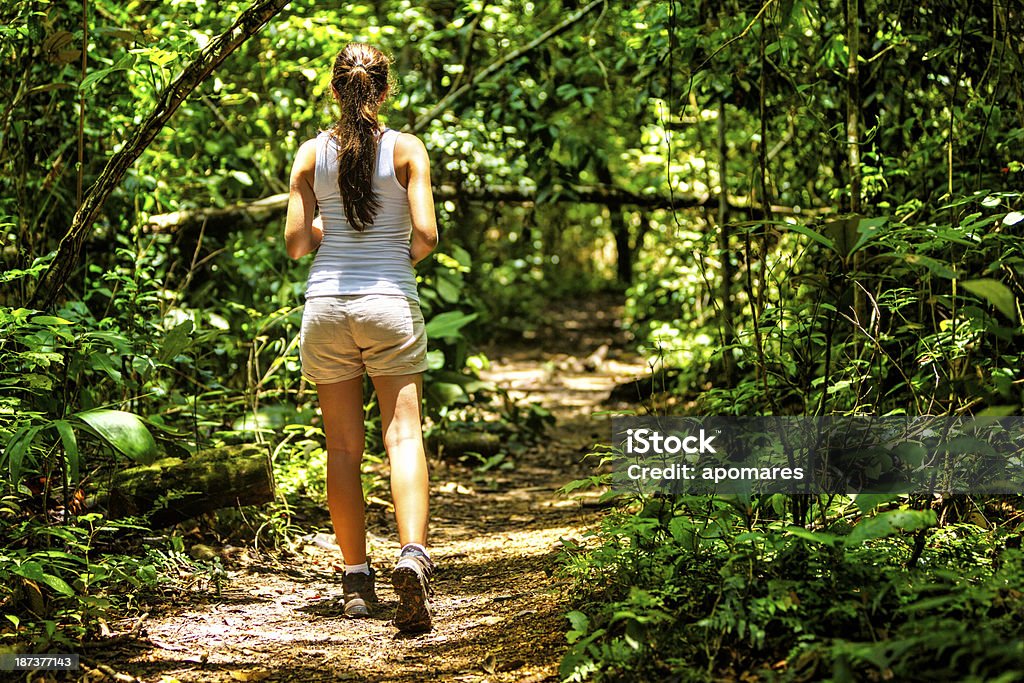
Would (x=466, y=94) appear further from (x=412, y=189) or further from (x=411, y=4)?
(x=412, y=189)

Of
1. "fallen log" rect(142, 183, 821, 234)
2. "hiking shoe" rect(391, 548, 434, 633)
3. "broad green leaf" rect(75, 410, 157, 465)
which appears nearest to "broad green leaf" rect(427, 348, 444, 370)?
"fallen log" rect(142, 183, 821, 234)

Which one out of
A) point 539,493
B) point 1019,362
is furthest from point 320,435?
point 1019,362

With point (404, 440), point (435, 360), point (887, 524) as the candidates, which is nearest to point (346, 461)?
point (404, 440)

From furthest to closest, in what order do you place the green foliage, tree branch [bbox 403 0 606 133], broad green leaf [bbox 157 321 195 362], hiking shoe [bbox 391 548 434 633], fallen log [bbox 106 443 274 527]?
tree branch [bbox 403 0 606 133] < broad green leaf [bbox 157 321 195 362] < fallen log [bbox 106 443 274 527] < hiking shoe [bbox 391 548 434 633] < the green foliage

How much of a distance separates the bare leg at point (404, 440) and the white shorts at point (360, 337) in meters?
0.06

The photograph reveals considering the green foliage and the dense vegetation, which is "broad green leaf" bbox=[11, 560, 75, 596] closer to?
the dense vegetation

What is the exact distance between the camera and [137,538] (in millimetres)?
4035

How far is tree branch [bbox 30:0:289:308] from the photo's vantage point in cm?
363

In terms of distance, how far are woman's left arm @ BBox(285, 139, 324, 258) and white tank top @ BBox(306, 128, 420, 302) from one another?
36 mm

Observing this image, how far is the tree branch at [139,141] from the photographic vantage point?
143 inches

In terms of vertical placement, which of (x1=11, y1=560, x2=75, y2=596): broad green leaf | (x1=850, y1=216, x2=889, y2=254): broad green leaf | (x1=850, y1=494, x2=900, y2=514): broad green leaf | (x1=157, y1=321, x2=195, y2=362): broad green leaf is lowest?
(x1=11, y1=560, x2=75, y2=596): broad green leaf

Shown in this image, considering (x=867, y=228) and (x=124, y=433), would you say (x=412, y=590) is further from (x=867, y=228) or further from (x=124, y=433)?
(x=867, y=228)

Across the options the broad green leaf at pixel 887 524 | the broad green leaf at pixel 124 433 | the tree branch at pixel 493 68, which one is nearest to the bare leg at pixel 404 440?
the broad green leaf at pixel 124 433

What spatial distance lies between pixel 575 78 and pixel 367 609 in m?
4.38
